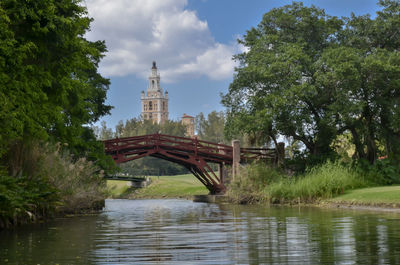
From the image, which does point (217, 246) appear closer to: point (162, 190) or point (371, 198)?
point (371, 198)

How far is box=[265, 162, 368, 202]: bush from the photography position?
2669 centimetres

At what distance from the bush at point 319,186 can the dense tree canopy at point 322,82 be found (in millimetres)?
5199

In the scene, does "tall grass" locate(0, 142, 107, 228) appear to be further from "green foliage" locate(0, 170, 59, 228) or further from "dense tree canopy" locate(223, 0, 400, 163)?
"dense tree canopy" locate(223, 0, 400, 163)

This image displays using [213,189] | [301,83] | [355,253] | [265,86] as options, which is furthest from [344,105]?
[355,253]

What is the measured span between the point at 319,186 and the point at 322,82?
921 centimetres

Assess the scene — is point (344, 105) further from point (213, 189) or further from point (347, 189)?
point (213, 189)

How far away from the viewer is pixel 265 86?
3616 centimetres

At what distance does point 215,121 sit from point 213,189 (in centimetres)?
8076

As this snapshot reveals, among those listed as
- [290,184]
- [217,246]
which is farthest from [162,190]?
[217,246]

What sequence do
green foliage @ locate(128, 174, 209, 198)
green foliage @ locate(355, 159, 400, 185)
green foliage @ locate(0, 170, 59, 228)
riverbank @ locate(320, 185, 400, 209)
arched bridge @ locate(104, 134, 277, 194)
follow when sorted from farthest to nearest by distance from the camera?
green foliage @ locate(128, 174, 209, 198) → arched bridge @ locate(104, 134, 277, 194) → green foliage @ locate(355, 159, 400, 185) → riverbank @ locate(320, 185, 400, 209) → green foliage @ locate(0, 170, 59, 228)

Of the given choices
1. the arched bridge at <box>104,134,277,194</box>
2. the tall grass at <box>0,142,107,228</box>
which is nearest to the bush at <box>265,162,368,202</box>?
the tall grass at <box>0,142,107,228</box>

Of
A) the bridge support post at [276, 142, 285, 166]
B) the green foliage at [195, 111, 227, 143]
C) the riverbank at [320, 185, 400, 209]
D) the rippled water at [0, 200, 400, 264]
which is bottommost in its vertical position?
the rippled water at [0, 200, 400, 264]

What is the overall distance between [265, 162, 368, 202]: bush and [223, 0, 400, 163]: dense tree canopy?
520 cm

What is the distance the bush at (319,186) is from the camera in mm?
26688
